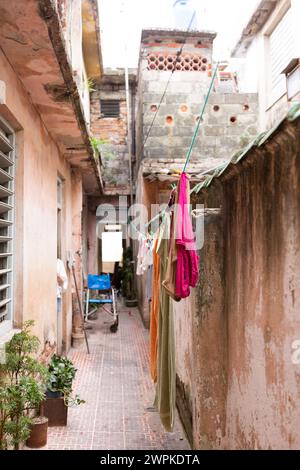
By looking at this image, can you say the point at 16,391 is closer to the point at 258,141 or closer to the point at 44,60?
the point at 258,141

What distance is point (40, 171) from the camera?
4.91 meters

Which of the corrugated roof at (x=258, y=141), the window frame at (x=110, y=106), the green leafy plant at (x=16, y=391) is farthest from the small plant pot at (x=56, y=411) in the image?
the window frame at (x=110, y=106)

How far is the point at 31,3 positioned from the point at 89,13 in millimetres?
6376

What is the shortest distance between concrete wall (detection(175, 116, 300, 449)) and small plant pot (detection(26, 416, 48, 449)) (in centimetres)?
144

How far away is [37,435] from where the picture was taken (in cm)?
398

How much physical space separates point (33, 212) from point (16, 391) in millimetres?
1945

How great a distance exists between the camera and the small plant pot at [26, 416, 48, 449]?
3967 millimetres

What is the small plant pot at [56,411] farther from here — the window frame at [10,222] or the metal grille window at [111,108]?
the metal grille window at [111,108]

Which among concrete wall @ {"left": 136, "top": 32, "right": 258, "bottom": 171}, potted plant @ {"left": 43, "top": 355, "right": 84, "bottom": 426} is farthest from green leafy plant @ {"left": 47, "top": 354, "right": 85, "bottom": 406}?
concrete wall @ {"left": 136, "top": 32, "right": 258, "bottom": 171}

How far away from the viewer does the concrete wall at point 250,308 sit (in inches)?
85.9

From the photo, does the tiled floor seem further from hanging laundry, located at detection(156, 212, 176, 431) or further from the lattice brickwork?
the lattice brickwork
